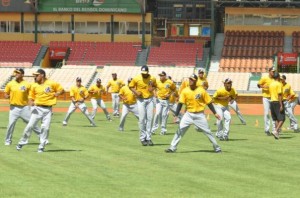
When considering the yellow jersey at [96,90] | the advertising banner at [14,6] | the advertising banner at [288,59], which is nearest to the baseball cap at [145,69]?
the yellow jersey at [96,90]

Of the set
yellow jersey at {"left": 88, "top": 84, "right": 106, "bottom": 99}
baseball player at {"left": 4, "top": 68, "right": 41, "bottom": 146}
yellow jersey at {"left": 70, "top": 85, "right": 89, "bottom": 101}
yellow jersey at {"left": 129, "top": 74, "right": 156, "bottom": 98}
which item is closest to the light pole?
yellow jersey at {"left": 88, "top": 84, "right": 106, "bottom": 99}

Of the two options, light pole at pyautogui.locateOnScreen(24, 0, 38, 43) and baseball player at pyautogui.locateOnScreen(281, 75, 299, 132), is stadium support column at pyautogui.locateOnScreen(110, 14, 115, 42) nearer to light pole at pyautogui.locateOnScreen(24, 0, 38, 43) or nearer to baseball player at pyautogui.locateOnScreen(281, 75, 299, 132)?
light pole at pyautogui.locateOnScreen(24, 0, 38, 43)

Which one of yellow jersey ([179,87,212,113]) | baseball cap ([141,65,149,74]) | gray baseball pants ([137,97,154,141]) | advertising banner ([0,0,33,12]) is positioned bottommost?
gray baseball pants ([137,97,154,141])

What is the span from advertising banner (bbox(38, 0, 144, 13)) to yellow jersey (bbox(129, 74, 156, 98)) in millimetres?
53717

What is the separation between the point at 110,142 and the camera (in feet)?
88.5

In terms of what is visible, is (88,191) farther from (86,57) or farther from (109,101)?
(86,57)

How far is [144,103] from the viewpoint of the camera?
83.6 feet

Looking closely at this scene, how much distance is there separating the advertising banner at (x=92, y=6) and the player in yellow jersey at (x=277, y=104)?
5084 centimetres

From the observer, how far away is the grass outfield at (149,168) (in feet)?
52.2

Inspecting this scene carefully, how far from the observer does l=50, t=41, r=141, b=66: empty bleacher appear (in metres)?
75.9

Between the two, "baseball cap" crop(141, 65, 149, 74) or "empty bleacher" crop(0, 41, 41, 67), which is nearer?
"baseball cap" crop(141, 65, 149, 74)

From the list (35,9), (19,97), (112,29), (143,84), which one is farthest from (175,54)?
(19,97)

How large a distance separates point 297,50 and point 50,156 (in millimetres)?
54773

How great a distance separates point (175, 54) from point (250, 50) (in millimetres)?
6556
